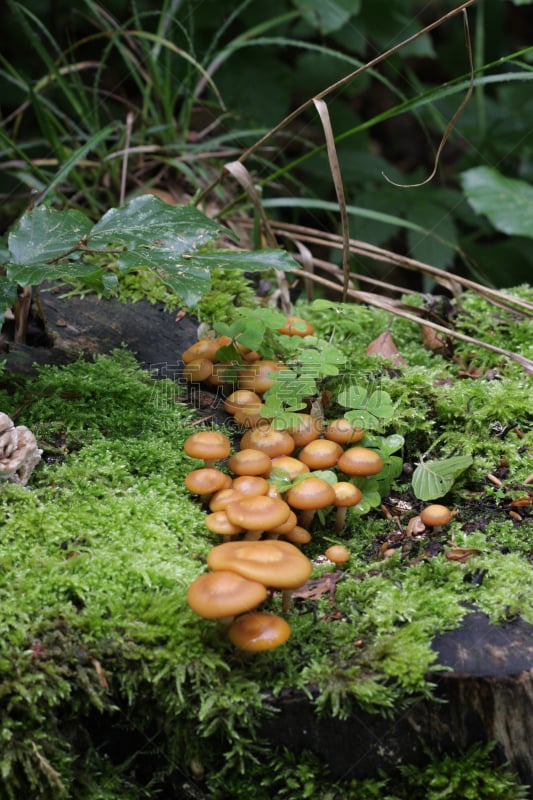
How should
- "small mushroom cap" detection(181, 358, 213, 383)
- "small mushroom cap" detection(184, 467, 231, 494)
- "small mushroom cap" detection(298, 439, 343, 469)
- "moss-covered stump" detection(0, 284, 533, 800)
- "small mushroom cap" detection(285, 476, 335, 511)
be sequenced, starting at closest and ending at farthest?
"moss-covered stump" detection(0, 284, 533, 800) < "small mushroom cap" detection(285, 476, 335, 511) < "small mushroom cap" detection(184, 467, 231, 494) < "small mushroom cap" detection(298, 439, 343, 469) < "small mushroom cap" detection(181, 358, 213, 383)

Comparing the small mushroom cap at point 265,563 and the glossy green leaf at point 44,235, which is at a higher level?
the glossy green leaf at point 44,235

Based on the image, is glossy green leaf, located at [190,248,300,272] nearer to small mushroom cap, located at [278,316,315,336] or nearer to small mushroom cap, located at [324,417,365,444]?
small mushroom cap, located at [278,316,315,336]

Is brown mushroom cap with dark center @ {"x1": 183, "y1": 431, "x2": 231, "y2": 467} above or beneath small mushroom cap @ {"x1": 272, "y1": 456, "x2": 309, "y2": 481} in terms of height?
above

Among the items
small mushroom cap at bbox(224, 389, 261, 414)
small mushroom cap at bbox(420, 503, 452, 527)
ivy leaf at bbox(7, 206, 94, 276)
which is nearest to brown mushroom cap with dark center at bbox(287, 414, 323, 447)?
small mushroom cap at bbox(224, 389, 261, 414)

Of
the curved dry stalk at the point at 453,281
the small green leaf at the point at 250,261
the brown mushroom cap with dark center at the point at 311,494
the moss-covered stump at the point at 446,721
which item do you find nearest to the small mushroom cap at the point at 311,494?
the brown mushroom cap with dark center at the point at 311,494

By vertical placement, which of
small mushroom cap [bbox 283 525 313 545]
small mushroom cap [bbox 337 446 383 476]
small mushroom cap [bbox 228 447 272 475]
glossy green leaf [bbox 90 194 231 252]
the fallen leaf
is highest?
glossy green leaf [bbox 90 194 231 252]

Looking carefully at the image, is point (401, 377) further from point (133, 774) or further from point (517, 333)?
point (133, 774)

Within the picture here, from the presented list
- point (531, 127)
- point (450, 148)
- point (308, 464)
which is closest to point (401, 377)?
point (308, 464)

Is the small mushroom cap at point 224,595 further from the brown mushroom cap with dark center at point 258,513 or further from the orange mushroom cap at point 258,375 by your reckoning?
Answer: the orange mushroom cap at point 258,375
